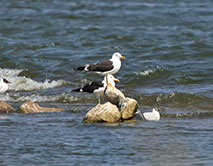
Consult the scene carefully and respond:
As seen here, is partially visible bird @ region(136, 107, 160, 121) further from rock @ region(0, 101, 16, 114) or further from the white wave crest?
the white wave crest

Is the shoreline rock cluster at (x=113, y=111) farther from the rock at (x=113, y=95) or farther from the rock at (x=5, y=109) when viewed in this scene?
the rock at (x=5, y=109)

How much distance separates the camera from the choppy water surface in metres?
7.54

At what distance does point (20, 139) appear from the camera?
26.9ft

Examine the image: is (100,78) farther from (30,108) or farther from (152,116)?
(152,116)

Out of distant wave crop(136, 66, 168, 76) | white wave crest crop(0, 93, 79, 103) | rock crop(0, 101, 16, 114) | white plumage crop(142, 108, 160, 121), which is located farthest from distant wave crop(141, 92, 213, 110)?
rock crop(0, 101, 16, 114)

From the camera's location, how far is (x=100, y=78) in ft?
49.4

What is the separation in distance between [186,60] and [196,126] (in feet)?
25.4

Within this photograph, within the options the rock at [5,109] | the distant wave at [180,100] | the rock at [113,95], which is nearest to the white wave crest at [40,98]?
the rock at [5,109]

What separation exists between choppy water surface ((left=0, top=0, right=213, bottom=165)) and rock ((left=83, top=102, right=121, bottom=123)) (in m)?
0.28

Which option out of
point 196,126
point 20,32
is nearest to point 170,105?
Result: point 196,126

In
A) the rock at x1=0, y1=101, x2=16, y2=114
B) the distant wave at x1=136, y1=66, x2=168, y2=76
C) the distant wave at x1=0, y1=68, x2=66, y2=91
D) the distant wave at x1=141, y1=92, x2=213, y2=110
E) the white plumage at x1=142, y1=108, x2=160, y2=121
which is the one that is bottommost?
the white plumage at x1=142, y1=108, x2=160, y2=121

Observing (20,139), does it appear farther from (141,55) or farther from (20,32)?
(20,32)

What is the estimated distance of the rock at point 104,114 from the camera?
9.38m

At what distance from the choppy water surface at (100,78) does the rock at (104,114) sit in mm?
275
